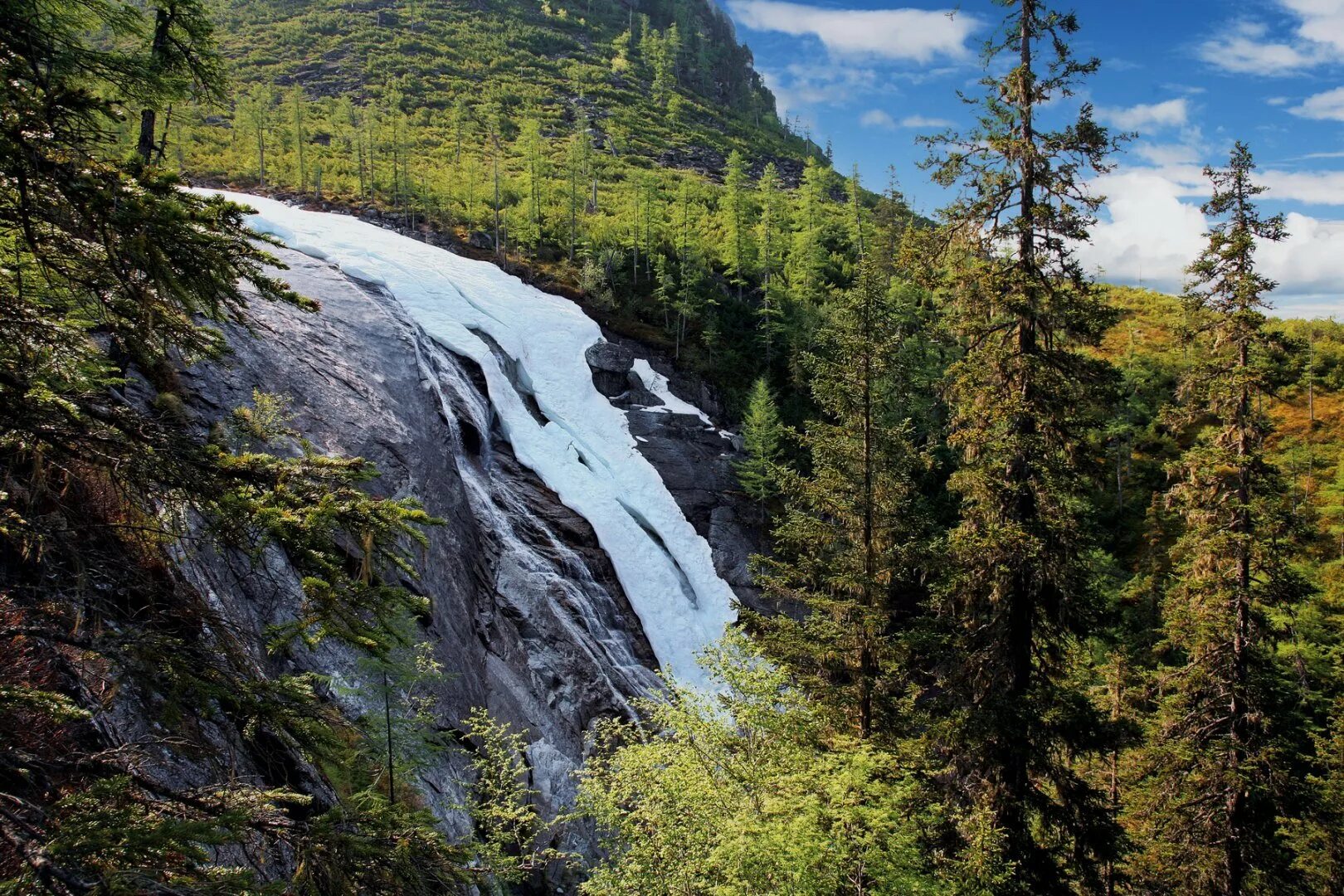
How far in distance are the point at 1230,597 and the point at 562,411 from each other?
24.3 meters

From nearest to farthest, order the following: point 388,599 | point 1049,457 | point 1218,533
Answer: point 388,599 < point 1049,457 < point 1218,533

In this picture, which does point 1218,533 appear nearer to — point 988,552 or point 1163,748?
point 1163,748

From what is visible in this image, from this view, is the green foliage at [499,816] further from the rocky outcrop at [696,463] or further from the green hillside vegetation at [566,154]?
the rocky outcrop at [696,463]

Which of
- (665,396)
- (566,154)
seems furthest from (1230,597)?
(566,154)

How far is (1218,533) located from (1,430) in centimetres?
1550

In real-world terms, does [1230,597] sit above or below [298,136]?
below

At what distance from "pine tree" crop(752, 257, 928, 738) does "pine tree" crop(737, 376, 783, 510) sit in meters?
20.6

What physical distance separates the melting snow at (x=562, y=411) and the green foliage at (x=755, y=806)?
1113 centimetres

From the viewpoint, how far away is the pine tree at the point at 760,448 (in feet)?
111

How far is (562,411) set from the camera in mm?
30531

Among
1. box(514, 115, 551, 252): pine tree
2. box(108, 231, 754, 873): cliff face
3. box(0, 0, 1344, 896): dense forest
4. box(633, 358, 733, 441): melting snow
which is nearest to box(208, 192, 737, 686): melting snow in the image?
box(633, 358, 733, 441): melting snow

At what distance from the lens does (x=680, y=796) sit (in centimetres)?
938

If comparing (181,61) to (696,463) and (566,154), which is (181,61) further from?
(566,154)

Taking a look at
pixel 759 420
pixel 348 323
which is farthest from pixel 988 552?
pixel 759 420
